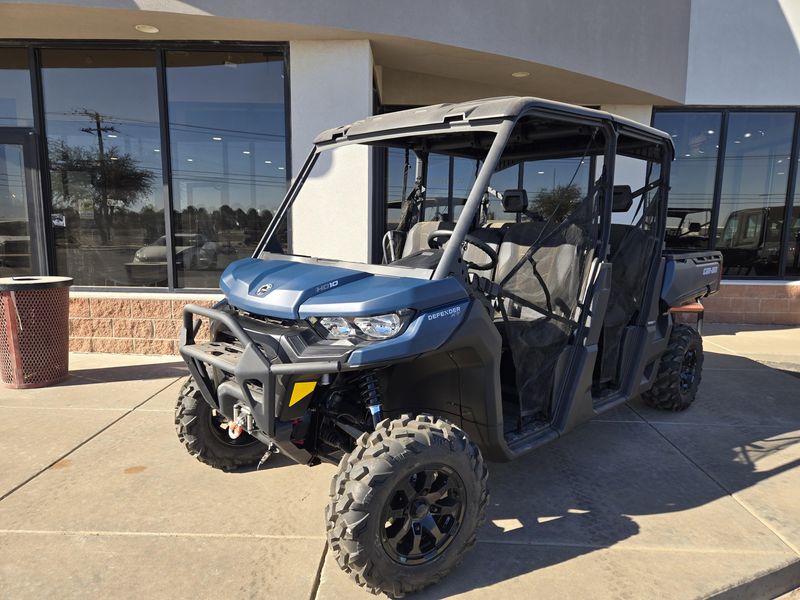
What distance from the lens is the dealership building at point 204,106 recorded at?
5.85 m

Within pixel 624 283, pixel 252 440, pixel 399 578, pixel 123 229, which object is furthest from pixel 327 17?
pixel 399 578

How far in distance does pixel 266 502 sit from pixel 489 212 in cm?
296

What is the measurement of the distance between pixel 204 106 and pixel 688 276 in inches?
223

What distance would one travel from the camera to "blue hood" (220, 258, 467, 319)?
239cm

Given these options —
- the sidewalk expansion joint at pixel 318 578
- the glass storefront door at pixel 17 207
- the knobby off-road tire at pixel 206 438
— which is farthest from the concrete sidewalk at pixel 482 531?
the glass storefront door at pixel 17 207

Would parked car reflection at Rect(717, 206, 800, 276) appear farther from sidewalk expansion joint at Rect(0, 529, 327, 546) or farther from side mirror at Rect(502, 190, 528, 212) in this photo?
sidewalk expansion joint at Rect(0, 529, 327, 546)

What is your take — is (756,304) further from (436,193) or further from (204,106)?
(204,106)

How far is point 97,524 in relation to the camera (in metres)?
2.96

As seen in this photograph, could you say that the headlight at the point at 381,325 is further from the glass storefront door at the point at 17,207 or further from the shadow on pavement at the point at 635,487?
the glass storefront door at the point at 17,207

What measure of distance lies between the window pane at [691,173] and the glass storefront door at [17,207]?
8.91m

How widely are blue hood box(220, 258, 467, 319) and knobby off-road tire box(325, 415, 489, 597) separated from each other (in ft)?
1.87

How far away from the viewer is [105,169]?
6.75 metres

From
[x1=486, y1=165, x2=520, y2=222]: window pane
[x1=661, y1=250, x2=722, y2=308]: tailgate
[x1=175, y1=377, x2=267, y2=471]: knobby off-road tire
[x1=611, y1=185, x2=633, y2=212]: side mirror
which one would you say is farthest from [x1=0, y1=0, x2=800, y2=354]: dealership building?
[x1=175, y1=377, x2=267, y2=471]: knobby off-road tire

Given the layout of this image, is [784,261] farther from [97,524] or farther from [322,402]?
[97,524]
